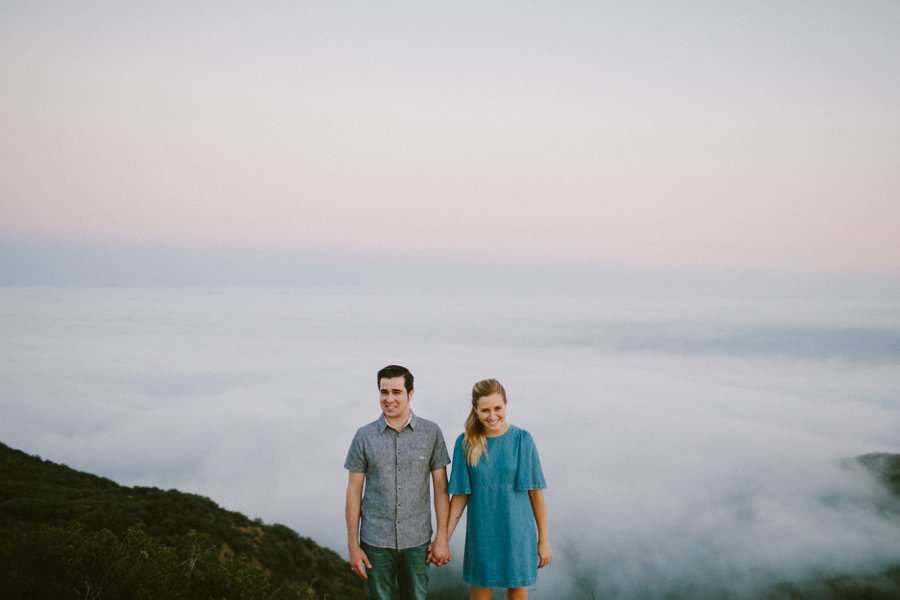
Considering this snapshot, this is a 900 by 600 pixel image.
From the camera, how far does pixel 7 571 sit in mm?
5234

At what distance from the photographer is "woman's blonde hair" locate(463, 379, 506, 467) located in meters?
4.12

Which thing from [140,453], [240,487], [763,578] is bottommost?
[763,578]

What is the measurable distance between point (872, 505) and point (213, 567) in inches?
4726

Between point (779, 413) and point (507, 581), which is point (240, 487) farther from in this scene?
point (779, 413)

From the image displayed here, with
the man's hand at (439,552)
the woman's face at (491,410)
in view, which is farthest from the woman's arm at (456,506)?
the woman's face at (491,410)

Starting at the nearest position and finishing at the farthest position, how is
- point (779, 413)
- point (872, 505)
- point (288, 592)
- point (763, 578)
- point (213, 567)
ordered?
point (213, 567) < point (288, 592) < point (763, 578) < point (872, 505) < point (779, 413)

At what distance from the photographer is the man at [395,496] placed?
4109mm

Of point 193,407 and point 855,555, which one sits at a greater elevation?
point 193,407

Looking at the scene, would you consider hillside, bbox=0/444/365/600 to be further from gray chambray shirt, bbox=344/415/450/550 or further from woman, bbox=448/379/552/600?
woman, bbox=448/379/552/600

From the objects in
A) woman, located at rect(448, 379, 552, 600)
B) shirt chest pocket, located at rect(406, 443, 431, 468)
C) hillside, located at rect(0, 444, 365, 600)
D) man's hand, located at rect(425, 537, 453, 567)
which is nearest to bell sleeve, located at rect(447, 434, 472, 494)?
woman, located at rect(448, 379, 552, 600)

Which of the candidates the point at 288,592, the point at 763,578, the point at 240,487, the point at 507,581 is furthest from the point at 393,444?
the point at 240,487

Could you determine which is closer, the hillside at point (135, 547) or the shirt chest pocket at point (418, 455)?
the shirt chest pocket at point (418, 455)

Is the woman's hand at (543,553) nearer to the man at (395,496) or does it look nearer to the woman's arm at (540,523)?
the woman's arm at (540,523)

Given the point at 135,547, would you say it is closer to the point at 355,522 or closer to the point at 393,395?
the point at 355,522
